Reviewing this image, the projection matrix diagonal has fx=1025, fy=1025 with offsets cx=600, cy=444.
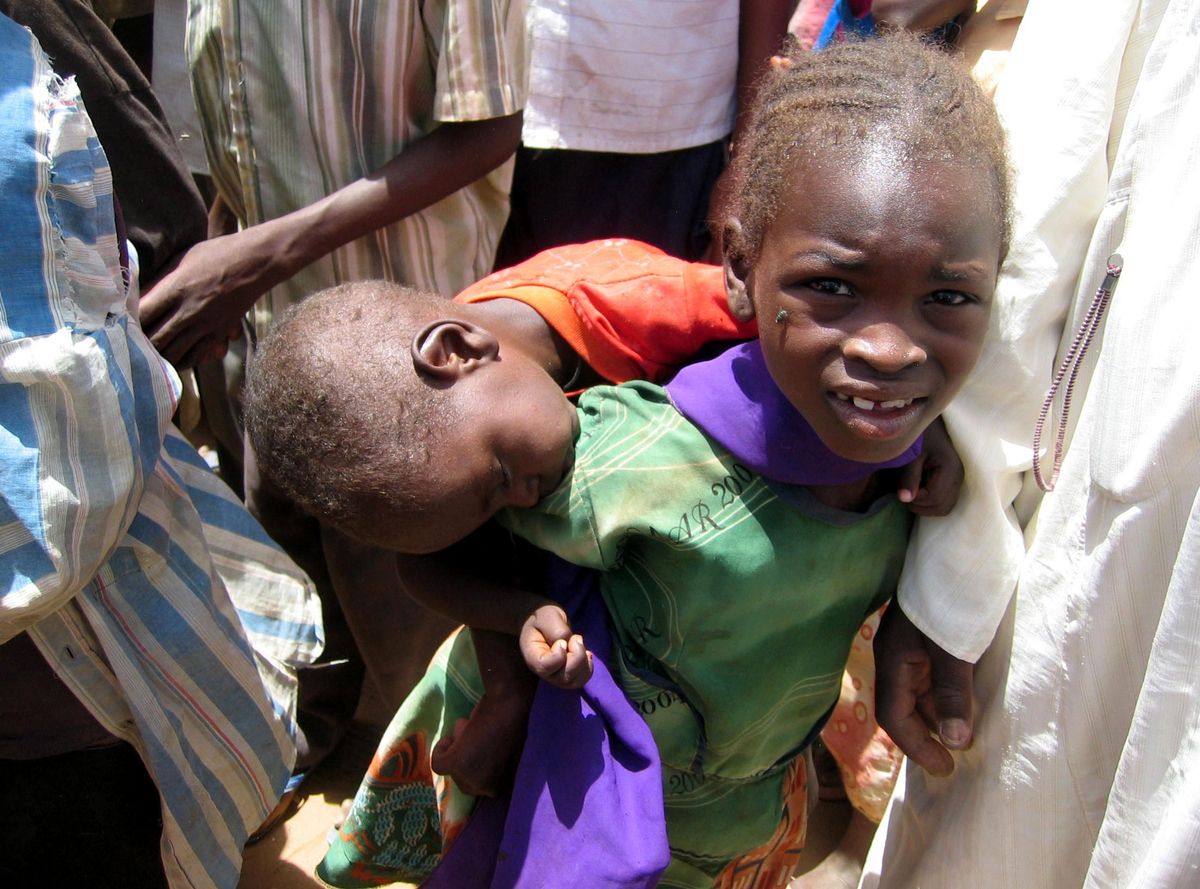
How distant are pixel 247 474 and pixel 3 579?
56.2 inches

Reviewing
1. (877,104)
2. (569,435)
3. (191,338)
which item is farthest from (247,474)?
(877,104)

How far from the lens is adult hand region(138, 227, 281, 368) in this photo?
6.55ft

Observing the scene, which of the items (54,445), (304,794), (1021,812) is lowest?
(304,794)

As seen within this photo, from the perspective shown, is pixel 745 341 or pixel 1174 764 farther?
pixel 745 341

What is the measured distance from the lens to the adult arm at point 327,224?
6.72 ft

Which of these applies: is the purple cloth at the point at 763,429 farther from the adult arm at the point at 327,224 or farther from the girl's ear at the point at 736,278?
the adult arm at the point at 327,224

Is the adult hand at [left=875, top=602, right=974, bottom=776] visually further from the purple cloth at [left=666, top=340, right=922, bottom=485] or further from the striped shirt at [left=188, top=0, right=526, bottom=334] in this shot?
the striped shirt at [left=188, top=0, right=526, bottom=334]

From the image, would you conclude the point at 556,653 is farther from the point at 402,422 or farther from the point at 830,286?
the point at 830,286

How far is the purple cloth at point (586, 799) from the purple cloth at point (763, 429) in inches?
14.8

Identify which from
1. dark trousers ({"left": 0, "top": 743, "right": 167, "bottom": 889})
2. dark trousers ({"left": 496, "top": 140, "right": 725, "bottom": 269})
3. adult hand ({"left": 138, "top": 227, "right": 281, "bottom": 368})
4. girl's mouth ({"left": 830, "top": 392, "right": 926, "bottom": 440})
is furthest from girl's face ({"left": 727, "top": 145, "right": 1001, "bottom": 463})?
dark trousers ({"left": 496, "top": 140, "right": 725, "bottom": 269})

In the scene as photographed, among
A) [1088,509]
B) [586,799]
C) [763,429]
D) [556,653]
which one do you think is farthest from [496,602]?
[1088,509]

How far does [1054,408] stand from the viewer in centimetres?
135

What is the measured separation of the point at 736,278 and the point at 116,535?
926mm

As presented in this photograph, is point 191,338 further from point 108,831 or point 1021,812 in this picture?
point 1021,812
